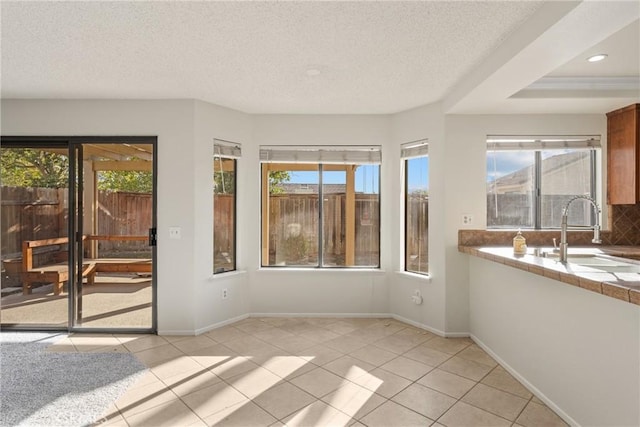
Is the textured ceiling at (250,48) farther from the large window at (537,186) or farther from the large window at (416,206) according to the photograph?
the large window at (537,186)

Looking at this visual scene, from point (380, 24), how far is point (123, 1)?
59.3 inches

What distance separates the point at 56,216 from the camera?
11.7 ft

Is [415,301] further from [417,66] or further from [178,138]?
[178,138]

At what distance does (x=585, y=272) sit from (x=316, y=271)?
8.70 ft

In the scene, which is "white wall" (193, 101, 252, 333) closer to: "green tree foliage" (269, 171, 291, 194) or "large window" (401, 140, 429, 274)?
"green tree foliage" (269, 171, 291, 194)

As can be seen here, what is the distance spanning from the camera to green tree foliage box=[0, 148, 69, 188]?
3.56 meters

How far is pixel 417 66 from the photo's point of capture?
2660 mm

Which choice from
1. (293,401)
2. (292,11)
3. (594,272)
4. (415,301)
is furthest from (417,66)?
(293,401)

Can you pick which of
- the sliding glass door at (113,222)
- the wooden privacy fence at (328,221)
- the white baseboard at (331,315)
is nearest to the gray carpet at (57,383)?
the sliding glass door at (113,222)

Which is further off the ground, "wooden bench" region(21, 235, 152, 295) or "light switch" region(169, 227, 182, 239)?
"light switch" region(169, 227, 182, 239)

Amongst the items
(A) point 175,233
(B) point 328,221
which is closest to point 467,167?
(B) point 328,221

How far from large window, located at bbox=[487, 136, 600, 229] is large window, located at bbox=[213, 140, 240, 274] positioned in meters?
2.92

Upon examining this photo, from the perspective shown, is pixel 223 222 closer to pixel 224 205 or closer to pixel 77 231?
pixel 224 205

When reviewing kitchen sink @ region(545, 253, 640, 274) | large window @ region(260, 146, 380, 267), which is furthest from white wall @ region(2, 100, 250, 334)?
kitchen sink @ region(545, 253, 640, 274)
